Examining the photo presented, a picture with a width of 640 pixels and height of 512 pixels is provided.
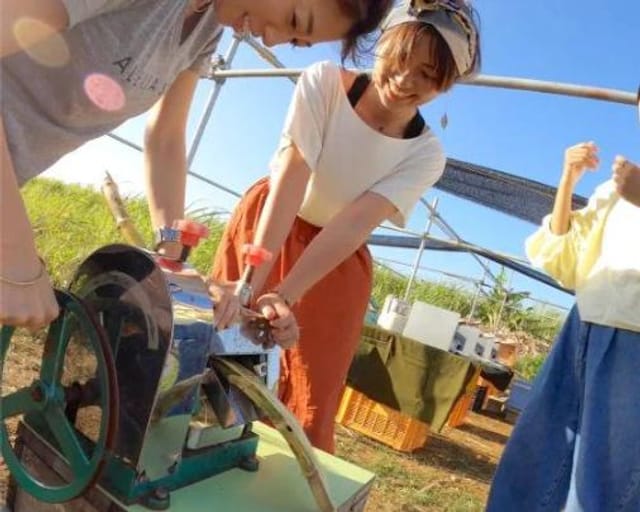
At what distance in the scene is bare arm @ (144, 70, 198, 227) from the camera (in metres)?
1.01

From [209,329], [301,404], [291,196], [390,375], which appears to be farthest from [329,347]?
[390,375]

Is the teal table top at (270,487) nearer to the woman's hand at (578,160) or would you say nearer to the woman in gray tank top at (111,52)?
the woman in gray tank top at (111,52)

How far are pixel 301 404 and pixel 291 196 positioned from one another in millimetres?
388

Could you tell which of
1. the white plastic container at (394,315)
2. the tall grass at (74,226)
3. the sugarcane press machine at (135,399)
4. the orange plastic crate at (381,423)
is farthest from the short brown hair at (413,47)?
the white plastic container at (394,315)

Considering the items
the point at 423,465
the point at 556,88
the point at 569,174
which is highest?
the point at 556,88

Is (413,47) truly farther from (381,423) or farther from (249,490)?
(381,423)

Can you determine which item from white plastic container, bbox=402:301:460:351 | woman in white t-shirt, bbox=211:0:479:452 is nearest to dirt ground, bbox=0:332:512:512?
white plastic container, bbox=402:301:460:351

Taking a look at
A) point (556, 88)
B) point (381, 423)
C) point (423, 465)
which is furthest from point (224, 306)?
point (381, 423)

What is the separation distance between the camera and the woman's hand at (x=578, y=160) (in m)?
1.49

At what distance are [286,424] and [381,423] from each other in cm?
253

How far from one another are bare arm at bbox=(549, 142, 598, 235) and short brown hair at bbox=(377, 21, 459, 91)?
52 cm

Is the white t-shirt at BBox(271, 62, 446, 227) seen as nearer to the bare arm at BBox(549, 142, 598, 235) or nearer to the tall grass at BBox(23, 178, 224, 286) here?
the bare arm at BBox(549, 142, 598, 235)

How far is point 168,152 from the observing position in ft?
3.44

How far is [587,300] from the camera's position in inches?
56.1
